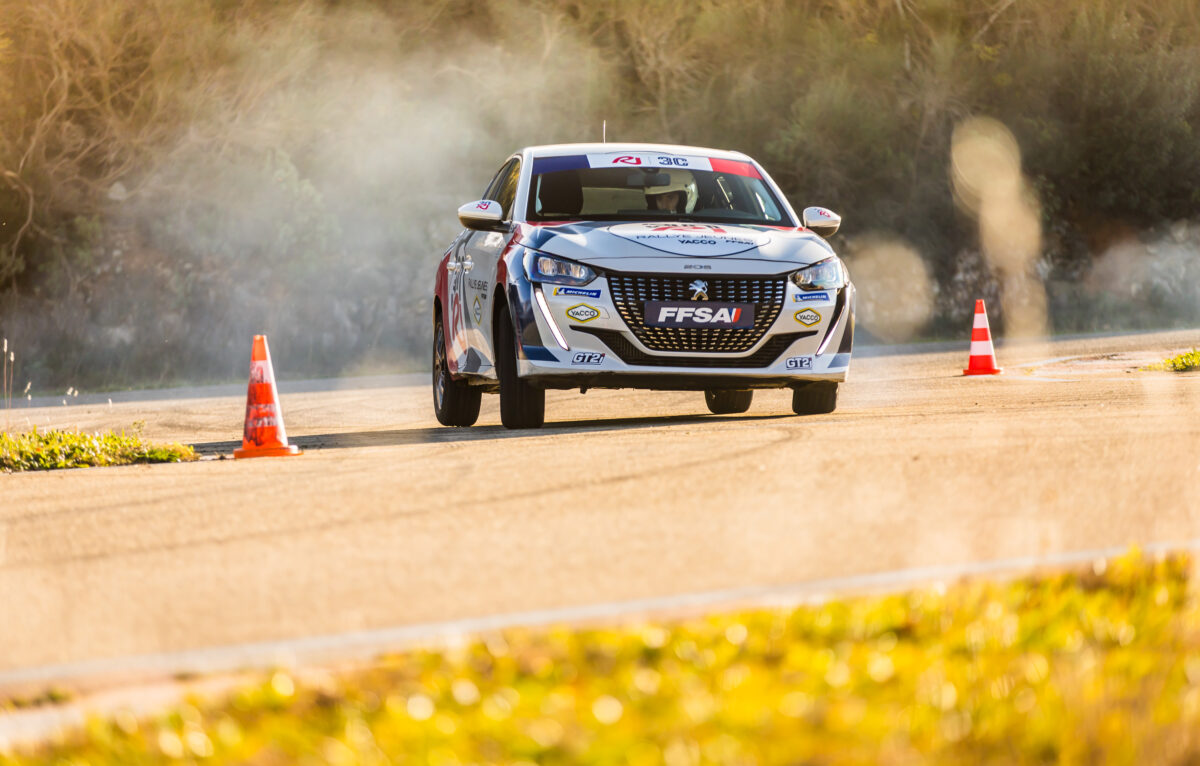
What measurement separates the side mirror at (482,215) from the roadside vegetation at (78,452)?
7.44ft

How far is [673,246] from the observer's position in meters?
10.2

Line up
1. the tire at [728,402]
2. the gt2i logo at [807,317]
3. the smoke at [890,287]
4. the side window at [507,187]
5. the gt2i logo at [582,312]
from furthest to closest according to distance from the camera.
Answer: the smoke at [890,287] < the tire at [728,402] < the side window at [507,187] < the gt2i logo at [807,317] < the gt2i logo at [582,312]

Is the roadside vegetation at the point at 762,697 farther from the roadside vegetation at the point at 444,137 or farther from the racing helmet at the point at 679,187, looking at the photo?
the roadside vegetation at the point at 444,137

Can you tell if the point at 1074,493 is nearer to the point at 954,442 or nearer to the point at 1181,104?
the point at 954,442

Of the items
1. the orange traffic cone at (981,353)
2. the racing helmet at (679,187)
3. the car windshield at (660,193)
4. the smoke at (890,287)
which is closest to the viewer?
the car windshield at (660,193)

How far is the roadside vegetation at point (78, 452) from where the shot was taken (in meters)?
10.1

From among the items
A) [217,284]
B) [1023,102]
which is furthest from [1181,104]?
[217,284]

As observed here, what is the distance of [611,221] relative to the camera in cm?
1068

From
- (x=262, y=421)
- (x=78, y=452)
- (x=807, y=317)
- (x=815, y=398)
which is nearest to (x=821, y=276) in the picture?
(x=807, y=317)

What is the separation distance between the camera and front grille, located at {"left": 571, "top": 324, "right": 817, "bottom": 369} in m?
10.0

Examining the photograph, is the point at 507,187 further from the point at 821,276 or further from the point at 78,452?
the point at 78,452

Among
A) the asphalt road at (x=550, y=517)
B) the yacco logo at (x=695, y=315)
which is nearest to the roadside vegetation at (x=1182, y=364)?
the asphalt road at (x=550, y=517)

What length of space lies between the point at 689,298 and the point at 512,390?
1.26m

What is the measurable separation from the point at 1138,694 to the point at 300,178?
26745 mm
